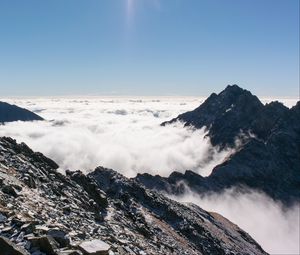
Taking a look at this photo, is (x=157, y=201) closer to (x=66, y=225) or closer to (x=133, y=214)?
(x=133, y=214)

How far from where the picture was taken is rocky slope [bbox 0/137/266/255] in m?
22.4

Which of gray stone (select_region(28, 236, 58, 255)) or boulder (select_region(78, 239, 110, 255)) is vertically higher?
gray stone (select_region(28, 236, 58, 255))

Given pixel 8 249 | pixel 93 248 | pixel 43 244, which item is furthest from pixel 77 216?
pixel 8 249

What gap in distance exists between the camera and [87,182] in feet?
221

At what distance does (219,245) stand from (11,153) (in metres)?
49.6

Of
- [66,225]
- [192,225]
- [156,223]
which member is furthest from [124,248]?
[192,225]

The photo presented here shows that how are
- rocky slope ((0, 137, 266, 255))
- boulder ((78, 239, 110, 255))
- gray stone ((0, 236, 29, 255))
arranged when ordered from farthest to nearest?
rocky slope ((0, 137, 266, 255)) → boulder ((78, 239, 110, 255)) → gray stone ((0, 236, 29, 255))

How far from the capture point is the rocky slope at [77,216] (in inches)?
882

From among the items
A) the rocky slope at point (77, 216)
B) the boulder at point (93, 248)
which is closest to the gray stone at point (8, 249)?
the rocky slope at point (77, 216)

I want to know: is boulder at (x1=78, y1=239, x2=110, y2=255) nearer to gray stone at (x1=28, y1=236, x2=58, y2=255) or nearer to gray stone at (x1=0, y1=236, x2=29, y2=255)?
gray stone at (x1=28, y1=236, x2=58, y2=255)

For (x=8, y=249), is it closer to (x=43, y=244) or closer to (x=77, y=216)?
(x=43, y=244)

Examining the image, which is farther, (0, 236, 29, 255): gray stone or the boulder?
the boulder

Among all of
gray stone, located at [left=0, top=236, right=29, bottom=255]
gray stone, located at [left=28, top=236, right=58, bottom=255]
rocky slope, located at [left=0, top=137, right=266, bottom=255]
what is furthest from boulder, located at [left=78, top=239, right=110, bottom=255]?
gray stone, located at [left=0, top=236, right=29, bottom=255]

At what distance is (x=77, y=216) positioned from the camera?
122ft
